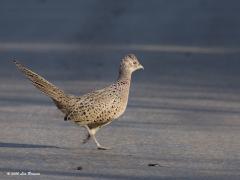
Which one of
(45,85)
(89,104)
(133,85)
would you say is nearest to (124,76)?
(89,104)

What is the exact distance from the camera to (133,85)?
15789mm

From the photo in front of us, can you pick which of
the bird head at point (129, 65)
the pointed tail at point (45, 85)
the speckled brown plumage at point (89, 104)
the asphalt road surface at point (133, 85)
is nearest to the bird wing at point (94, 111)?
the speckled brown plumage at point (89, 104)

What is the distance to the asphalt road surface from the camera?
381 inches

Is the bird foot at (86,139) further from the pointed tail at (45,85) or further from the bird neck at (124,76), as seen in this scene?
the bird neck at (124,76)

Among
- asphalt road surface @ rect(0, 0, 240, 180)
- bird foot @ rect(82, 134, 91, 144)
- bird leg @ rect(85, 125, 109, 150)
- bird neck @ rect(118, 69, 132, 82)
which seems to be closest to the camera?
asphalt road surface @ rect(0, 0, 240, 180)

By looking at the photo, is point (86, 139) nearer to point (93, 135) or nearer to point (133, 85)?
point (93, 135)

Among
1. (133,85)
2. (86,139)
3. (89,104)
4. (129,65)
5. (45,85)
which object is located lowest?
(86,139)

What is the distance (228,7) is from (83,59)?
867 centimetres

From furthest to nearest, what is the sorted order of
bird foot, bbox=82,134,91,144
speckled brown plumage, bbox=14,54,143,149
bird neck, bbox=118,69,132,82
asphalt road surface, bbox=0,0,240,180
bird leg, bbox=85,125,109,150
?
1. bird neck, bbox=118,69,132,82
2. bird foot, bbox=82,134,91,144
3. bird leg, bbox=85,125,109,150
4. speckled brown plumage, bbox=14,54,143,149
5. asphalt road surface, bbox=0,0,240,180

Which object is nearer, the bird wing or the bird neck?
the bird wing

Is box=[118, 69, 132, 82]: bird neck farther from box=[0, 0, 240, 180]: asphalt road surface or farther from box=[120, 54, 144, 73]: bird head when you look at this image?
box=[0, 0, 240, 180]: asphalt road surface

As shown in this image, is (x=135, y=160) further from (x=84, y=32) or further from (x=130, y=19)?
(x=130, y=19)

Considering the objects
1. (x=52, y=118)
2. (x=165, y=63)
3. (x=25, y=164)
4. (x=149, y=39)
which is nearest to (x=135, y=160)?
(x=25, y=164)

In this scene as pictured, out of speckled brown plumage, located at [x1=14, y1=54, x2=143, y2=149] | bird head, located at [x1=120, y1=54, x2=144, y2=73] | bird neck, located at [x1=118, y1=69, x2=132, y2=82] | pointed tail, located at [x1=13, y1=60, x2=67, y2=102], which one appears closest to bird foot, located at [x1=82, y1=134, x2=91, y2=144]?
speckled brown plumage, located at [x1=14, y1=54, x2=143, y2=149]
